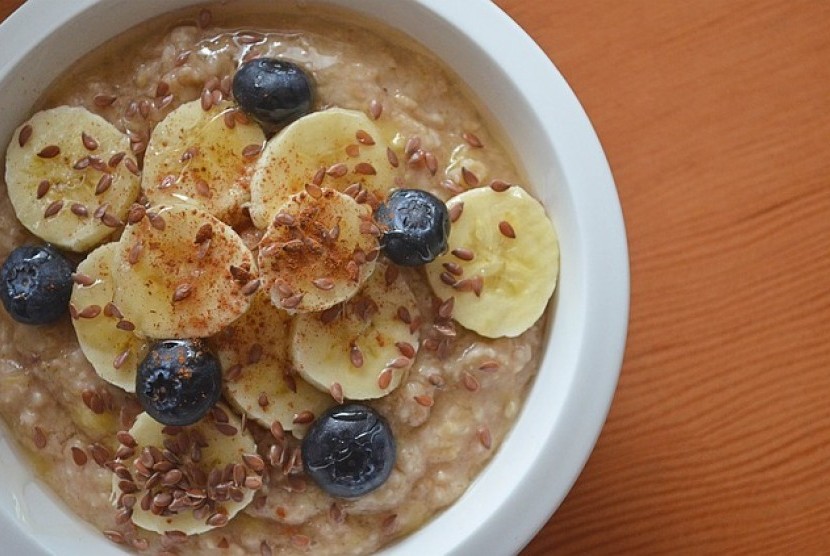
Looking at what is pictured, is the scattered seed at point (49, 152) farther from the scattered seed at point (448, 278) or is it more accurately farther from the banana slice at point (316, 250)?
the scattered seed at point (448, 278)

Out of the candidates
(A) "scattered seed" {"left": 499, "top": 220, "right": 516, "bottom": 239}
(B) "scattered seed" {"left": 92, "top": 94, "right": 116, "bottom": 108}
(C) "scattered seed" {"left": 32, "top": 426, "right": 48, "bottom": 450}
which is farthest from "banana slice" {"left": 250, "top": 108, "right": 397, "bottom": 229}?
(C) "scattered seed" {"left": 32, "top": 426, "right": 48, "bottom": 450}

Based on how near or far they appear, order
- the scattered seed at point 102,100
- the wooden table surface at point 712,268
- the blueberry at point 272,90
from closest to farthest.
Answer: the blueberry at point 272,90 < the scattered seed at point 102,100 < the wooden table surface at point 712,268

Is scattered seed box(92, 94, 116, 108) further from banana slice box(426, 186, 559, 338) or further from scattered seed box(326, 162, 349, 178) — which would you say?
banana slice box(426, 186, 559, 338)

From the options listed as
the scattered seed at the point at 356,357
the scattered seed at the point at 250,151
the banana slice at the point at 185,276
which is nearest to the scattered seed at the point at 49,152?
the banana slice at the point at 185,276

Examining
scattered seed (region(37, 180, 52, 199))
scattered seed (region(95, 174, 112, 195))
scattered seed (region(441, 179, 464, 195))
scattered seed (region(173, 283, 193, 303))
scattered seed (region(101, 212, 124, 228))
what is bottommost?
scattered seed (region(441, 179, 464, 195))

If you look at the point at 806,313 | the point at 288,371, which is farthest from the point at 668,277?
the point at 288,371

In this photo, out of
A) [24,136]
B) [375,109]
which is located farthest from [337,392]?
[24,136]
